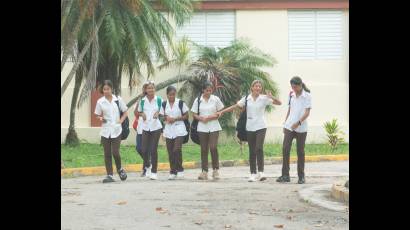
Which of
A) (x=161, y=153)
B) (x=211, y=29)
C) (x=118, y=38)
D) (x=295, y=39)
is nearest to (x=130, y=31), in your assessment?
(x=118, y=38)

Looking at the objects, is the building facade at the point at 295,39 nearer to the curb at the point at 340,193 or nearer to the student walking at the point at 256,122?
the student walking at the point at 256,122

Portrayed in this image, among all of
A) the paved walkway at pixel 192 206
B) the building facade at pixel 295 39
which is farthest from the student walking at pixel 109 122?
the building facade at pixel 295 39

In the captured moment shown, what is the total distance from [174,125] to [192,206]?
4326mm

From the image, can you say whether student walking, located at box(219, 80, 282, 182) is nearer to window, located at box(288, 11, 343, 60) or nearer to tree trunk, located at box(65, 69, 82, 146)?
tree trunk, located at box(65, 69, 82, 146)

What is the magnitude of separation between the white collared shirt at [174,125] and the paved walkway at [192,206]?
0.81 metres

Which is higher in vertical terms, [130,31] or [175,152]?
[130,31]

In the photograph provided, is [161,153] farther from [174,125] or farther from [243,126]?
[243,126]

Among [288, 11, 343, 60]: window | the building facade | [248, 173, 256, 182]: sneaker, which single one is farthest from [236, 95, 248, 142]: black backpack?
[288, 11, 343, 60]: window

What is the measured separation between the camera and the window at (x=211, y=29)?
85.6 ft

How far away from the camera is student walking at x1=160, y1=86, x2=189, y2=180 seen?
1448 cm

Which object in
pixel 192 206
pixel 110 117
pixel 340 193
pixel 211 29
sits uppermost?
pixel 211 29

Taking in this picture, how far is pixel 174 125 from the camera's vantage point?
572 inches
